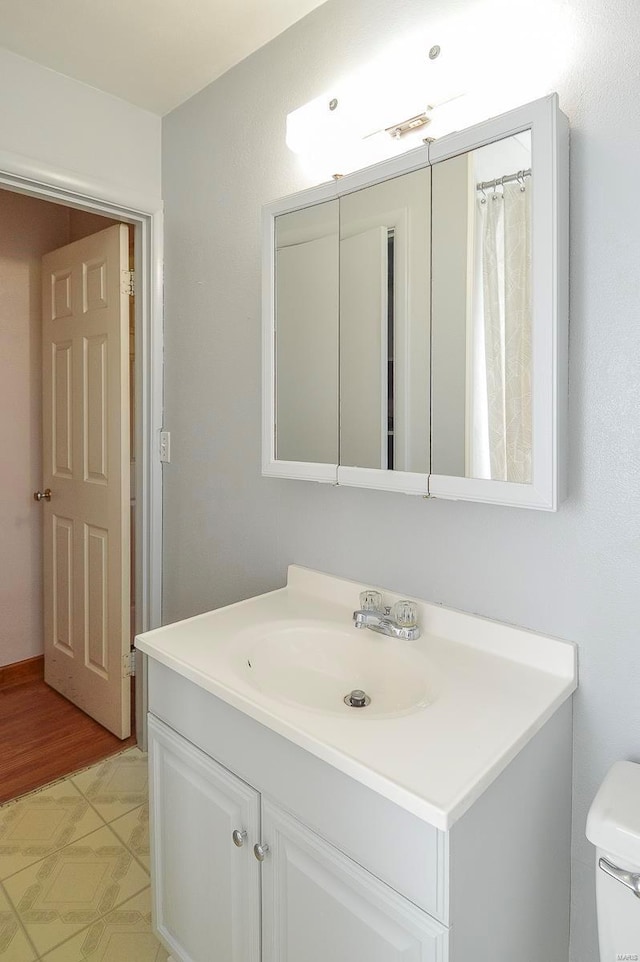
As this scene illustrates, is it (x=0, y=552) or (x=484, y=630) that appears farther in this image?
(x=0, y=552)

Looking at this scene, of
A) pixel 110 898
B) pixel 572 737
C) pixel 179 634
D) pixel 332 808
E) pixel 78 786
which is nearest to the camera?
pixel 332 808

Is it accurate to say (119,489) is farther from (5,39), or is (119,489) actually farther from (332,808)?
(332,808)

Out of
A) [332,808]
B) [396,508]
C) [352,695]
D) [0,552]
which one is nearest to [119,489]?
[0,552]

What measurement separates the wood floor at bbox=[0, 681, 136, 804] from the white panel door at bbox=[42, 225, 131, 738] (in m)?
0.06

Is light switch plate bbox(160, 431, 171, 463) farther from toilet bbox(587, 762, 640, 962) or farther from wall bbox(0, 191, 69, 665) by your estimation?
toilet bbox(587, 762, 640, 962)

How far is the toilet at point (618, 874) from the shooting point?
909mm

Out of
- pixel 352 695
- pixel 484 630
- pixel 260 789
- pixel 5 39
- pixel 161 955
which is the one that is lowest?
pixel 161 955

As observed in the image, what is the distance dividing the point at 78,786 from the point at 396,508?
1.59 metres

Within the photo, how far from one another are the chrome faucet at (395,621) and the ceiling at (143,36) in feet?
5.11

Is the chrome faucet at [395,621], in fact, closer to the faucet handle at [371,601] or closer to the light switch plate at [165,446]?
the faucet handle at [371,601]

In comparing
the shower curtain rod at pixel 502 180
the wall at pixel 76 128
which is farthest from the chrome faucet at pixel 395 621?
the wall at pixel 76 128

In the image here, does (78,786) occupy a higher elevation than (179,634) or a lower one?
lower

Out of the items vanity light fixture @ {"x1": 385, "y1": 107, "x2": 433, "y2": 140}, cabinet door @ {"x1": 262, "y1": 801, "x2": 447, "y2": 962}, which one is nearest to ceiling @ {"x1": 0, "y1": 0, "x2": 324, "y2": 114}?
vanity light fixture @ {"x1": 385, "y1": 107, "x2": 433, "y2": 140}

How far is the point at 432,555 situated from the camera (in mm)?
1396
